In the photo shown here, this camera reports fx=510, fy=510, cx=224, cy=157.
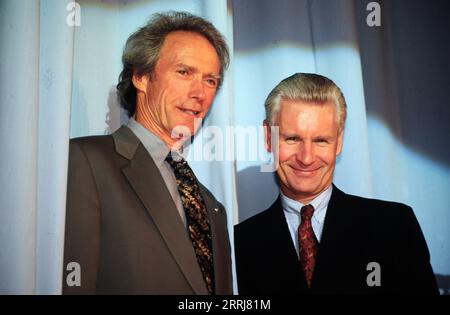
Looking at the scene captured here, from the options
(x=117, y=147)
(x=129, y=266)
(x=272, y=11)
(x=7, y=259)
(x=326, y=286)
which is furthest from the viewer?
(x=272, y=11)

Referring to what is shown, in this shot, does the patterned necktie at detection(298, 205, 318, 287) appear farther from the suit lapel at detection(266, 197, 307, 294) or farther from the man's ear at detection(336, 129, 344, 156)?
the man's ear at detection(336, 129, 344, 156)

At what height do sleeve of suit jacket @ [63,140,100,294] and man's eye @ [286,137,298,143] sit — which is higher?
man's eye @ [286,137,298,143]

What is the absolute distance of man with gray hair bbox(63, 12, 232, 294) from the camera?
1.33 meters

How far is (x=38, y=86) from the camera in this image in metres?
1.32

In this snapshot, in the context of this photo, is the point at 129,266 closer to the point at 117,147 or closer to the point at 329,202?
the point at 117,147

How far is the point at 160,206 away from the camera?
1.40m

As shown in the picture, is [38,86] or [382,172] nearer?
[38,86]

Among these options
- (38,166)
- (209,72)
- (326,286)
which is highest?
(209,72)

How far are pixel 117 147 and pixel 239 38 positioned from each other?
0.66 m

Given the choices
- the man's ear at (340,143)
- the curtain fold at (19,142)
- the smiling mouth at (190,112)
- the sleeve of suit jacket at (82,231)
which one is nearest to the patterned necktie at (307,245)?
the man's ear at (340,143)

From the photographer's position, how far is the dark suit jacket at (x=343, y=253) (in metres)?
1.59

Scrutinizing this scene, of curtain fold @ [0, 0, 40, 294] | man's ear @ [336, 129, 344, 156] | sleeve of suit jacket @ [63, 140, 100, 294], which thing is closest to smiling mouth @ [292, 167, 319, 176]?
man's ear @ [336, 129, 344, 156]

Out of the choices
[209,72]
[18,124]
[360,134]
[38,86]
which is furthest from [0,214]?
[360,134]

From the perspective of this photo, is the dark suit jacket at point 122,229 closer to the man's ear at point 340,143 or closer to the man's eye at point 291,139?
the man's eye at point 291,139
